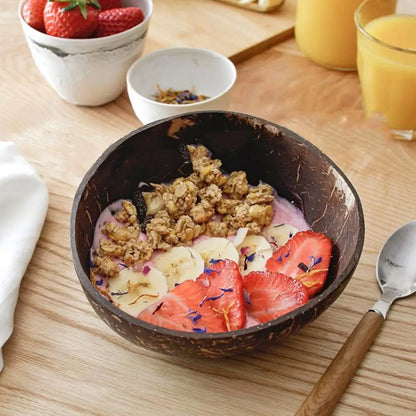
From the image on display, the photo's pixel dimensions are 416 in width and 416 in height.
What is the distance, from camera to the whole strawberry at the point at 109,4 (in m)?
1.24

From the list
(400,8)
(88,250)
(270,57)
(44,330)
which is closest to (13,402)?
(44,330)

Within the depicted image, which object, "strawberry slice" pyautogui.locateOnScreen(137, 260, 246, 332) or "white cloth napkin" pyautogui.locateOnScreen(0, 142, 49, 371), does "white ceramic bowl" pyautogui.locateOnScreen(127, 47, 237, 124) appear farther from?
"strawberry slice" pyautogui.locateOnScreen(137, 260, 246, 332)

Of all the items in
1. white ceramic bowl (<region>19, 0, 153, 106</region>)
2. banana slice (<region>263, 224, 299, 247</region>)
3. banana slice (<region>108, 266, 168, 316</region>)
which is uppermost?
white ceramic bowl (<region>19, 0, 153, 106</region>)

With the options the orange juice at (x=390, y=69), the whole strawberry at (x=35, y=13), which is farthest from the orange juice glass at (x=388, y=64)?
the whole strawberry at (x=35, y=13)

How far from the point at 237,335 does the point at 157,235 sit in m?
0.28

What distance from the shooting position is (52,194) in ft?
3.60

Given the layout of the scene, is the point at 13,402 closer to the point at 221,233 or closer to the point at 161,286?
the point at 161,286

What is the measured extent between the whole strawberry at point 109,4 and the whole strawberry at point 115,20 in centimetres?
4

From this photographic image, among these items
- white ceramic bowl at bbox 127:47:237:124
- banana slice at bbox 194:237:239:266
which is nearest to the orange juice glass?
white ceramic bowl at bbox 127:47:237:124

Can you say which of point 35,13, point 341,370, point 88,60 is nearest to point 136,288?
point 341,370

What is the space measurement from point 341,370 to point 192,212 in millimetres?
320

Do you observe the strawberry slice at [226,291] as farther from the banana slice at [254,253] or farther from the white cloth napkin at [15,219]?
the white cloth napkin at [15,219]

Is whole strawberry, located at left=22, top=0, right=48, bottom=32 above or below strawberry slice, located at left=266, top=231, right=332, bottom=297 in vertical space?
above

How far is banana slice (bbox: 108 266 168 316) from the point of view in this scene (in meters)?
0.85
